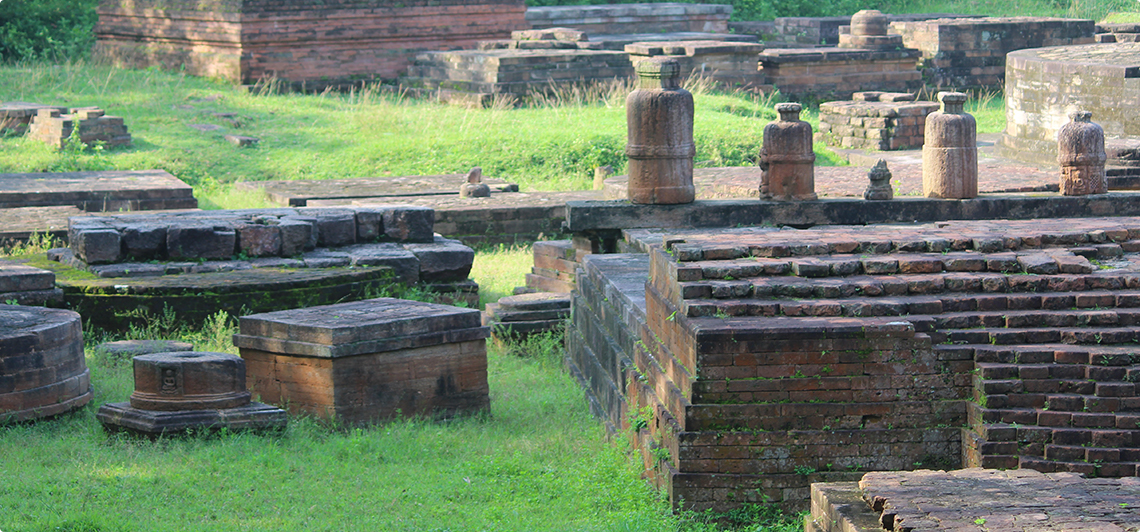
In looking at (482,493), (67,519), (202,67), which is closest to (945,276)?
(482,493)

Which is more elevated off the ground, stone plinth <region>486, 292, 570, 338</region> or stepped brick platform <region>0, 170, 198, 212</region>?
stepped brick platform <region>0, 170, 198, 212</region>

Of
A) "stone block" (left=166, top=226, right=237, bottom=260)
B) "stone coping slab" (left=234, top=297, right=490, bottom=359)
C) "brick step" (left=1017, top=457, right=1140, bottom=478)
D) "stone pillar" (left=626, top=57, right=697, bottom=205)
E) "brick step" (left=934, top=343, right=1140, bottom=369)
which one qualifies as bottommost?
"brick step" (left=1017, top=457, right=1140, bottom=478)

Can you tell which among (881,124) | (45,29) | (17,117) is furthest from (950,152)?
(45,29)

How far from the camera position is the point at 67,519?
4.97 metres

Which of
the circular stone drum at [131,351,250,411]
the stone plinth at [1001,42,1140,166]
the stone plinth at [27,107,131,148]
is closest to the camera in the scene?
the circular stone drum at [131,351,250,411]

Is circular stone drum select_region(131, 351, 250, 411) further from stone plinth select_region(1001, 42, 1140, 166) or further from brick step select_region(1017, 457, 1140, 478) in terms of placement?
stone plinth select_region(1001, 42, 1140, 166)

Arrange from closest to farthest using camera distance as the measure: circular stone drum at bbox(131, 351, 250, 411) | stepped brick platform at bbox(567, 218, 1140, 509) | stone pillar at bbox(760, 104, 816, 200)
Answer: stepped brick platform at bbox(567, 218, 1140, 509)
circular stone drum at bbox(131, 351, 250, 411)
stone pillar at bbox(760, 104, 816, 200)

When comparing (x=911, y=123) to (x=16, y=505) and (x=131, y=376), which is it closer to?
(x=131, y=376)

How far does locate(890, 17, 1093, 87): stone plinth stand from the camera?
69.5 feet

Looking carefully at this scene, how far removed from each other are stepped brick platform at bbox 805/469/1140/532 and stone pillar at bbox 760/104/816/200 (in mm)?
4154

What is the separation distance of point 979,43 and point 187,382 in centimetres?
1808

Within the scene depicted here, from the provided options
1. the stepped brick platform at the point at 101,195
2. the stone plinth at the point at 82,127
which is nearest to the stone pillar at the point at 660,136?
the stepped brick platform at the point at 101,195

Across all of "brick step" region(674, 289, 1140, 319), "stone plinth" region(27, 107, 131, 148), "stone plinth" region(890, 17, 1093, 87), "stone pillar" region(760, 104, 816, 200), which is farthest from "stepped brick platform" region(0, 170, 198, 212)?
"stone plinth" region(890, 17, 1093, 87)

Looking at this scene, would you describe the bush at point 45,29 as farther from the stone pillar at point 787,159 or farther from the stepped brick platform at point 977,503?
the stepped brick platform at point 977,503
